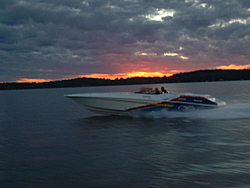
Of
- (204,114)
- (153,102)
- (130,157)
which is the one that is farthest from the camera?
(204,114)

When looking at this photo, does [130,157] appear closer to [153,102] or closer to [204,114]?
[153,102]

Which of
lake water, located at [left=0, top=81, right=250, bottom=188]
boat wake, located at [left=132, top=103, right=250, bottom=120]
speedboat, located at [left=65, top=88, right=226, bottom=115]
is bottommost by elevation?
lake water, located at [left=0, top=81, right=250, bottom=188]

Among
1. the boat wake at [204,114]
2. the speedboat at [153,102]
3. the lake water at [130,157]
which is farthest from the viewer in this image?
the boat wake at [204,114]

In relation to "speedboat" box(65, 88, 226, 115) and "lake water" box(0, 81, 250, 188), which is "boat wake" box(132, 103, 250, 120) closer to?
"speedboat" box(65, 88, 226, 115)

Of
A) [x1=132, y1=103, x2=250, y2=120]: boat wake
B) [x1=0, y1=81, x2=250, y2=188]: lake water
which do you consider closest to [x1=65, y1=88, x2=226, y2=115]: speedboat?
[x1=132, y1=103, x2=250, y2=120]: boat wake

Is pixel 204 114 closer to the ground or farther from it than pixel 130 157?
farther from it

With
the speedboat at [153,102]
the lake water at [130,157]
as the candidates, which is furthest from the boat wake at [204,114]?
the lake water at [130,157]

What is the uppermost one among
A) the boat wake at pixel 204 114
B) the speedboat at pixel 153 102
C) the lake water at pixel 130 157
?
the speedboat at pixel 153 102

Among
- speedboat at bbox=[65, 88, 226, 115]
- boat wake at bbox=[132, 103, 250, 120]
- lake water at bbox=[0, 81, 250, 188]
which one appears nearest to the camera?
lake water at bbox=[0, 81, 250, 188]

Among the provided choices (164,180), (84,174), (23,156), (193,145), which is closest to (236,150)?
(193,145)

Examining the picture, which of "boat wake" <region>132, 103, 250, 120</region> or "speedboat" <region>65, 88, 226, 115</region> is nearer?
"speedboat" <region>65, 88, 226, 115</region>

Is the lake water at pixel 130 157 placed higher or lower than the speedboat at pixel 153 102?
lower

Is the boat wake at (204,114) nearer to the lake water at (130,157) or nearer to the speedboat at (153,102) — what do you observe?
the speedboat at (153,102)

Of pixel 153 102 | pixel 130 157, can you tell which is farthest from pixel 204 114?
pixel 130 157
